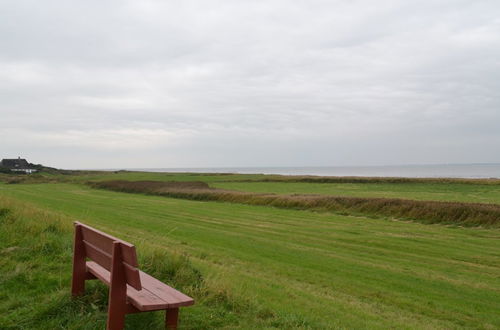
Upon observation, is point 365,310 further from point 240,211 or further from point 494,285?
point 240,211

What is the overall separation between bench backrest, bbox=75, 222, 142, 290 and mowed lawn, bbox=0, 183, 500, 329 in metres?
2.12

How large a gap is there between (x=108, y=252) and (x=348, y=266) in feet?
29.6

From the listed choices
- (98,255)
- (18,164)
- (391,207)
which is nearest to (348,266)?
(98,255)

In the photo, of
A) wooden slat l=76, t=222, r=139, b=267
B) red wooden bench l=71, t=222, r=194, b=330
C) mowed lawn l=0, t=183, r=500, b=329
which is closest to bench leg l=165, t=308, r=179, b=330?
red wooden bench l=71, t=222, r=194, b=330

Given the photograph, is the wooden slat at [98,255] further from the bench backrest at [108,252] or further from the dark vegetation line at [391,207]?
the dark vegetation line at [391,207]

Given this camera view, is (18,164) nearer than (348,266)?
No

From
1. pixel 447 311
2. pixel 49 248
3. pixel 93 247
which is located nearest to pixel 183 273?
pixel 93 247

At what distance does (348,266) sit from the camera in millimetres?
12805

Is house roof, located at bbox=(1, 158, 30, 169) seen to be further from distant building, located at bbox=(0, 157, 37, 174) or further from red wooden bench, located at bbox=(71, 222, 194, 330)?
red wooden bench, located at bbox=(71, 222, 194, 330)

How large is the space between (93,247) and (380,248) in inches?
494

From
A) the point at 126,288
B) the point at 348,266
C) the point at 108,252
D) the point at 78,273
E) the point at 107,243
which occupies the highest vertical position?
the point at 107,243

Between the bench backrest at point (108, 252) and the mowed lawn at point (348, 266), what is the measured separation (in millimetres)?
2118

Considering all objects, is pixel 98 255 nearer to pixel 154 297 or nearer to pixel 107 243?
pixel 107 243

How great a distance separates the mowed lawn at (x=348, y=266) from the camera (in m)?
8.20
